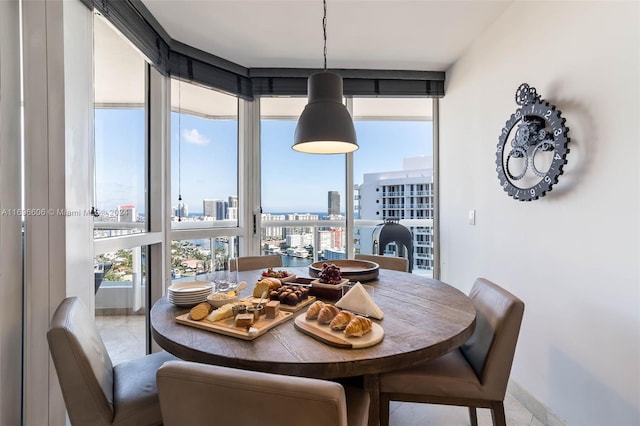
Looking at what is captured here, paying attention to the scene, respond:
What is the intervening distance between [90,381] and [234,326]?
1.50 ft

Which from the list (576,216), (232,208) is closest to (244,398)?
(576,216)

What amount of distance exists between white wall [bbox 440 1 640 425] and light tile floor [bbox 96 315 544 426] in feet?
0.51

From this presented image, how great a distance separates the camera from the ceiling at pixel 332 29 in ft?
6.55

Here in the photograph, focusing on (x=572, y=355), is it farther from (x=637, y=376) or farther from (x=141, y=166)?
(x=141, y=166)

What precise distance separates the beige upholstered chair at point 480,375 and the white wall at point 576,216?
0.53 metres

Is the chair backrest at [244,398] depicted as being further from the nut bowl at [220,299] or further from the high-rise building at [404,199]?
the high-rise building at [404,199]

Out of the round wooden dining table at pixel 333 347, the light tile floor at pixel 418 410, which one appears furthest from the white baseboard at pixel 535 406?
the round wooden dining table at pixel 333 347

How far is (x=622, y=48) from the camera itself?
1.31 m

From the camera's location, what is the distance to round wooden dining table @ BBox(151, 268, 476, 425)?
2.82ft

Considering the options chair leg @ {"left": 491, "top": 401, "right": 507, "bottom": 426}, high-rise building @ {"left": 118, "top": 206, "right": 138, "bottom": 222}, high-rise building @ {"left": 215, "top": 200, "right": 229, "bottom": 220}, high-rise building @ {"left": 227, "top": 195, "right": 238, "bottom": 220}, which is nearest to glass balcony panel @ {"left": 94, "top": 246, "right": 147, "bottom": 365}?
high-rise building @ {"left": 118, "top": 206, "right": 138, "bottom": 222}

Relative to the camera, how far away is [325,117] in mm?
1662

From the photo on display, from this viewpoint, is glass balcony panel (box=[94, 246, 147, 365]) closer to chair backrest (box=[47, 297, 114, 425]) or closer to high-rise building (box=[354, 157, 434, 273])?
chair backrest (box=[47, 297, 114, 425])

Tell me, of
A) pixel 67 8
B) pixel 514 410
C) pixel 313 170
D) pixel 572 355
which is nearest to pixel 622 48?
pixel 572 355

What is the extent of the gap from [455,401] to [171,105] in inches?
106
